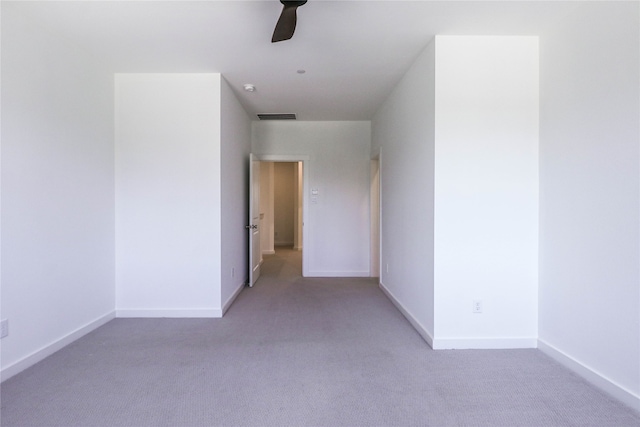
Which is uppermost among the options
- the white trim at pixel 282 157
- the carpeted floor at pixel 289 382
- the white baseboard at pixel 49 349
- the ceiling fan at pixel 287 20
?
the ceiling fan at pixel 287 20

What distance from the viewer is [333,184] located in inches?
207

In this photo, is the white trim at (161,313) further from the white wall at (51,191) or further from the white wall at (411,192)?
the white wall at (411,192)

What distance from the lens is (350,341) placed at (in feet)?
8.93

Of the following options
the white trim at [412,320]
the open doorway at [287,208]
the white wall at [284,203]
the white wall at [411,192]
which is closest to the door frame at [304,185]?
the white wall at [411,192]

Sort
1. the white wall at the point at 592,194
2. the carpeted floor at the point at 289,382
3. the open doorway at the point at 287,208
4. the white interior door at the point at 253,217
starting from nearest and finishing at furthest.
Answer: the carpeted floor at the point at 289,382, the white wall at the point at 592,194, the white interior door at the point at 253,217, the open doorway at the point at 287,208

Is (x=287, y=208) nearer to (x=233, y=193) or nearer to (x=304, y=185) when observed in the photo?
(x=304, y=185)

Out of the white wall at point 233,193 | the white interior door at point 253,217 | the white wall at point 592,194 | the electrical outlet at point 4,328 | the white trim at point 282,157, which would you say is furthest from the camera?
the white trim at point 282,157

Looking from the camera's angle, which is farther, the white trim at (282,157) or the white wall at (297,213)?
the white wall at (297,213)

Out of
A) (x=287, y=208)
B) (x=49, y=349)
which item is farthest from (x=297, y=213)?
(x=49, y=349)

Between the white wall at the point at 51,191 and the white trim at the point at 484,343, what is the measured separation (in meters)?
3.04

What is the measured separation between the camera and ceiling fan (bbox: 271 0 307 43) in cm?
184

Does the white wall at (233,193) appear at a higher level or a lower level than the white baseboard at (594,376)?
higher

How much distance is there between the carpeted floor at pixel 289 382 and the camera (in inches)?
68.1

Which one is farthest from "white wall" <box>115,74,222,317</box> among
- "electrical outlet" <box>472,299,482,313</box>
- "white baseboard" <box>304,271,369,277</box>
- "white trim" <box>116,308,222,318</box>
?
"electrical outlet" <box>472,299,482,313</box>
